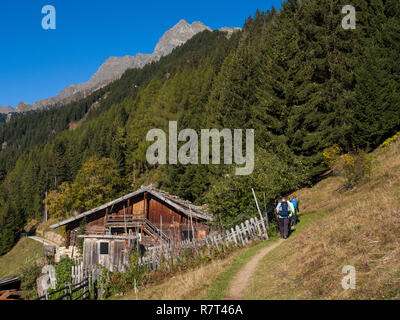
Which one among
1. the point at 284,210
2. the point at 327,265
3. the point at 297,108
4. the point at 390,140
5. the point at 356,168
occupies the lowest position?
the point at 327,265

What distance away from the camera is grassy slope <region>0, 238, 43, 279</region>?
55031mm

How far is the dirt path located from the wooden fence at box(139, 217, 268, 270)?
238cm

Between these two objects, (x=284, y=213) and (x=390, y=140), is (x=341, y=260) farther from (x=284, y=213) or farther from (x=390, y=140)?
(x=390, y=140)

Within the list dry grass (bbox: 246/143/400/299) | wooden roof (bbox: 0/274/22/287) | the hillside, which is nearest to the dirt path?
the hillside

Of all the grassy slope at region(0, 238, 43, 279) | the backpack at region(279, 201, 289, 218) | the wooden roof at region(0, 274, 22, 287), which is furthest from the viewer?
the grassy slope at region(0, 238, 43, 279)

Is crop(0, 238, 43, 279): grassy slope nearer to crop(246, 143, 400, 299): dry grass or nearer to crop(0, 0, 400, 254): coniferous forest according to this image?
crop(0, 0, 400, 254): coniferous forest

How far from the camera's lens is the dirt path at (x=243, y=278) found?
8.85m

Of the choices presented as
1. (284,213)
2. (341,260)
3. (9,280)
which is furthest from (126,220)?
(341,260)

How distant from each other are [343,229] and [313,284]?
3510 millimetres

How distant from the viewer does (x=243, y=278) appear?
10336 millimetres

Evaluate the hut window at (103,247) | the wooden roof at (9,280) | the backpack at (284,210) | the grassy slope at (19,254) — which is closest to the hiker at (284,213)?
the backpack at (284,210)

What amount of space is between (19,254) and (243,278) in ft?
214

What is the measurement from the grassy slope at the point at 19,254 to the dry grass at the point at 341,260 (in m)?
54.6
